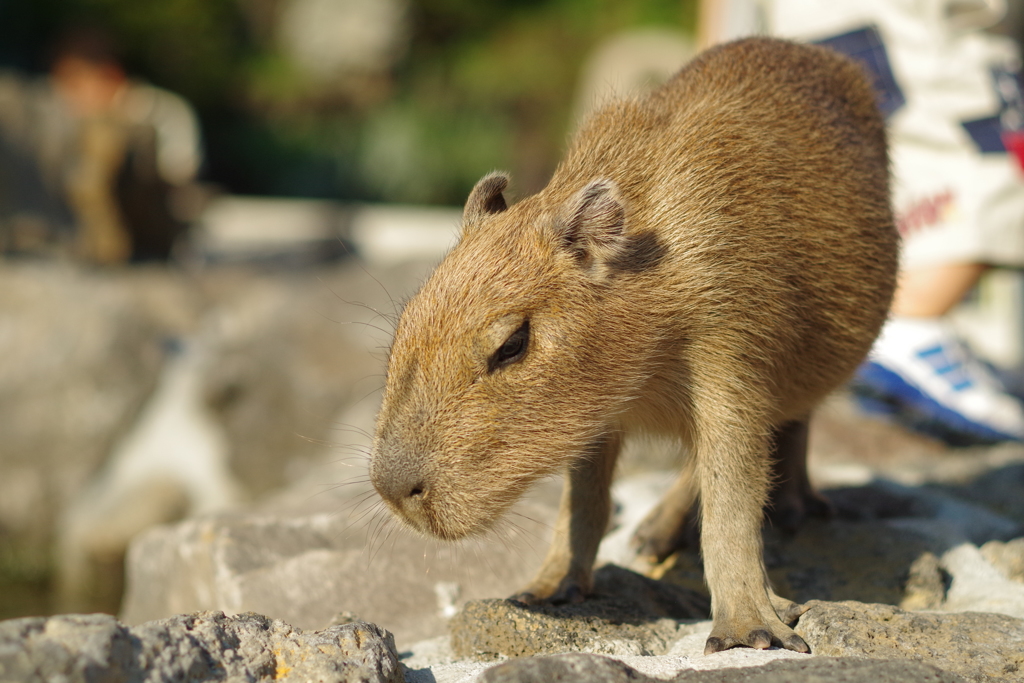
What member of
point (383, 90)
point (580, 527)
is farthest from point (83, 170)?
point (580, 527)

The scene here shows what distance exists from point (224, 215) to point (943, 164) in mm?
12431

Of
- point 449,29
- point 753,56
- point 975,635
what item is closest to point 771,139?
point 753,56

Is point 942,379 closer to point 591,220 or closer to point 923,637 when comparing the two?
point 923,637

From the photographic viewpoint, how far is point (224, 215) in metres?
15.7

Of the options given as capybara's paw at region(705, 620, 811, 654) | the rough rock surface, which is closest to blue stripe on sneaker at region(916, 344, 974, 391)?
capybara's paw at region(705, 620, 811, 654)

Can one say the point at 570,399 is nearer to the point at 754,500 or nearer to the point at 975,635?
the point at 754,500

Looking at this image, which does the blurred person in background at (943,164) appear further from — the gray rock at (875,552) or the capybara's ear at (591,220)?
the capybara's ear at (591,220)

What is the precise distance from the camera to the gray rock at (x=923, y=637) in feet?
8.10

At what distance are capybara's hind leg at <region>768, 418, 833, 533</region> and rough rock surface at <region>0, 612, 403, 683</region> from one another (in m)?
1.84

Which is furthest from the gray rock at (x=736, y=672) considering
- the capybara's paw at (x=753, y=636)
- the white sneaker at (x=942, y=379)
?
the white sneaker at (x=942, y=379)

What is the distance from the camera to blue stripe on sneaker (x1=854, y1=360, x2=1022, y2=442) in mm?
5438

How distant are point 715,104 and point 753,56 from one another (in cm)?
43

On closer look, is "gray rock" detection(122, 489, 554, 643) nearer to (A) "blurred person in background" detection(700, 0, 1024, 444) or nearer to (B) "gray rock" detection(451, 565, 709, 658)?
(B) "gray rock" detection(451, 565, 709, 658)

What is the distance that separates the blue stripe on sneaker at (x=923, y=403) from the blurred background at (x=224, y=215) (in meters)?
2.69
